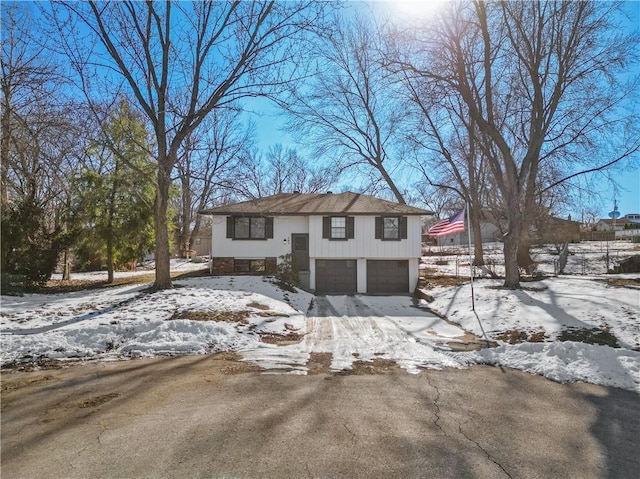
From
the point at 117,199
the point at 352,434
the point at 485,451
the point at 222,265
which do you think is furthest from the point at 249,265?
the point at 485,451

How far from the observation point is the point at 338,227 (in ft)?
61.4

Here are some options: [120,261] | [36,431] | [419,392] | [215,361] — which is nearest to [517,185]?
[419,392]

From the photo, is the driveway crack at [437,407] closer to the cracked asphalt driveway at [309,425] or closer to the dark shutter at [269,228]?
the cracked asphalt driveway at [309,425]

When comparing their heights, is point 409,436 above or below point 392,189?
below

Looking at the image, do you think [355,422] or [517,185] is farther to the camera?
[517,185]

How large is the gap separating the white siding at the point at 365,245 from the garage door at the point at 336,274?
48 centimetres

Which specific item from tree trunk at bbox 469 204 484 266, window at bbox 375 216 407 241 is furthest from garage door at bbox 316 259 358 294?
tree trunk at bbox 469 204 484 266

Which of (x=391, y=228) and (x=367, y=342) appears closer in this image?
(x=367, y=342)

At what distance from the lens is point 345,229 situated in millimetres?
18656

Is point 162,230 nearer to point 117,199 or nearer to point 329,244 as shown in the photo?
point 117,199

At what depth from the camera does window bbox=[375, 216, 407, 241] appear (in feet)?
61.1

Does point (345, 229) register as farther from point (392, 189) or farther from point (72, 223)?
point (72, 223)

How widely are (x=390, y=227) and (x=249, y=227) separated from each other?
7.13m

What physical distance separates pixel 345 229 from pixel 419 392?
46.3 feet
